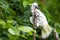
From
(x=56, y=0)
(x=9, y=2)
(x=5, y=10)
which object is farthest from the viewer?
(x=56, y=0)

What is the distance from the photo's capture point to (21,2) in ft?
4.15

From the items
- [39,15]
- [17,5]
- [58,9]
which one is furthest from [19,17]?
[58,9]

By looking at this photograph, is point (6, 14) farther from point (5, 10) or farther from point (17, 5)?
point (17, 5)

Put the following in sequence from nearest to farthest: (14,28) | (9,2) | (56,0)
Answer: (14,28) → (9,2) → (56,0)

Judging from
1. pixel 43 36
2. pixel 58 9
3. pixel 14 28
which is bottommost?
pixel 58 9

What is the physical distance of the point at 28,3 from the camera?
124 centimetres

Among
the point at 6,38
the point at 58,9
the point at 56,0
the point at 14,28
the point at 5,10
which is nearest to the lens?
the point at 14,28

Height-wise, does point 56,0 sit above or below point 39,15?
below

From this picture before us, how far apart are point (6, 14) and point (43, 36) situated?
222 millimetres

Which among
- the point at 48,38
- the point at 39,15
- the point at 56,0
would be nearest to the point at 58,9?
the point at 56,0

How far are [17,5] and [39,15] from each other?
20cm

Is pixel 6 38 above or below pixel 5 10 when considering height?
below

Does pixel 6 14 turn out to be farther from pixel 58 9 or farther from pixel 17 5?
pixel 58 9

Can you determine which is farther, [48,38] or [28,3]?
[48,38]
